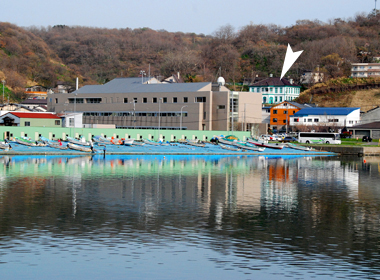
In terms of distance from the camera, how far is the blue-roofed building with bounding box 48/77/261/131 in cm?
8138

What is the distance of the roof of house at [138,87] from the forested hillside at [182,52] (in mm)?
29901

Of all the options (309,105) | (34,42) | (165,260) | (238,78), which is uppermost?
(34,42)

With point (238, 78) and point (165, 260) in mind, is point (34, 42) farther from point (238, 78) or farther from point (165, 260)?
point (165, 260)

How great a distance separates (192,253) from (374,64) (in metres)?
122

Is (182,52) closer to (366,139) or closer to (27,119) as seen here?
(366,139)

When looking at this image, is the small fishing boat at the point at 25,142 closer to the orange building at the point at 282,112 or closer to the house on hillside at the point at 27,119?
the house on hillside at the point at 27,119

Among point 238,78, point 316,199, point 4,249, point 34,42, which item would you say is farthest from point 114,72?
point 4,249

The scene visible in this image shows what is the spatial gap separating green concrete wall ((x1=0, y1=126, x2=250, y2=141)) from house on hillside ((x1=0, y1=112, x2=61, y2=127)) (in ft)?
19.6

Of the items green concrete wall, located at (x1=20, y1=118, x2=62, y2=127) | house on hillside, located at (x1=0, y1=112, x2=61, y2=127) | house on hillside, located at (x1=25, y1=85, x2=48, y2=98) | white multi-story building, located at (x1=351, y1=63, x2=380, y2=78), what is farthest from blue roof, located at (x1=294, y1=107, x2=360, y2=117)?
house on hillside, located at (x1=25, y1=85, x2=48, y2=98)

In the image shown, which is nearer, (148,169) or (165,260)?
(165,260)

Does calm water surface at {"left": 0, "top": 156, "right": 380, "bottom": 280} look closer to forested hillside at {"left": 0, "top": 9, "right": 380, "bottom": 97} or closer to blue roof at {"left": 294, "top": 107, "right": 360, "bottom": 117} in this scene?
blue roof at {"left": 294, "top": 107, "right": 360, "bottom": 117}

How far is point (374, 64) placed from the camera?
125 m

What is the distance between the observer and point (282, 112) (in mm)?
102938

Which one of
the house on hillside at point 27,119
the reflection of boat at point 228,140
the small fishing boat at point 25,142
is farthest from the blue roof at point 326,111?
the small fishing boat at point 25,142
